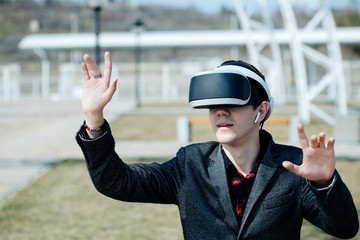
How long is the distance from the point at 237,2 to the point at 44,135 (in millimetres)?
13410

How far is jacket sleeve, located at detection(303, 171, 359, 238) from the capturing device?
1.85 meters

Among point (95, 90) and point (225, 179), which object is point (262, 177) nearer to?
point (225, 179)

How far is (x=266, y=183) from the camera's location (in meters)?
2.00

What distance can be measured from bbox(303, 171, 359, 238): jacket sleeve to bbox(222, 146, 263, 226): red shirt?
24 cm

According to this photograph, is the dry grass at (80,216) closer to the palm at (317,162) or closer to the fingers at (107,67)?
the fingers at (107,67)

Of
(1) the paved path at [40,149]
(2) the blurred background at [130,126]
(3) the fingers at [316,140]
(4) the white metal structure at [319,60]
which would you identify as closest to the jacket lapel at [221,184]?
(3) the fingers at [316,140]

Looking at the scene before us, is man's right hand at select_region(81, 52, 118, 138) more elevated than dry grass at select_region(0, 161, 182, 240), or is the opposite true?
man's right hand at select_region(81, 52, 118, 138)

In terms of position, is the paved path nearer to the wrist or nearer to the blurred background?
the blurred background

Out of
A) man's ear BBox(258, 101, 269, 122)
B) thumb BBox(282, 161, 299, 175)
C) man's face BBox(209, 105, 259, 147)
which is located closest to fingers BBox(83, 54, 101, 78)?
man's face BBox(209, 105, 259, 147)

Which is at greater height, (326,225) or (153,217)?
(326,225)

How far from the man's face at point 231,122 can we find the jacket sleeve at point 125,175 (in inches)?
10.5

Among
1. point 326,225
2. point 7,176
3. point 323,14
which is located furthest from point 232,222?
point 323,14

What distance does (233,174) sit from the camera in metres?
2.10

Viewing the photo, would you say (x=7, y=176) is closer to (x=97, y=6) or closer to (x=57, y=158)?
(x=57, y=158)
